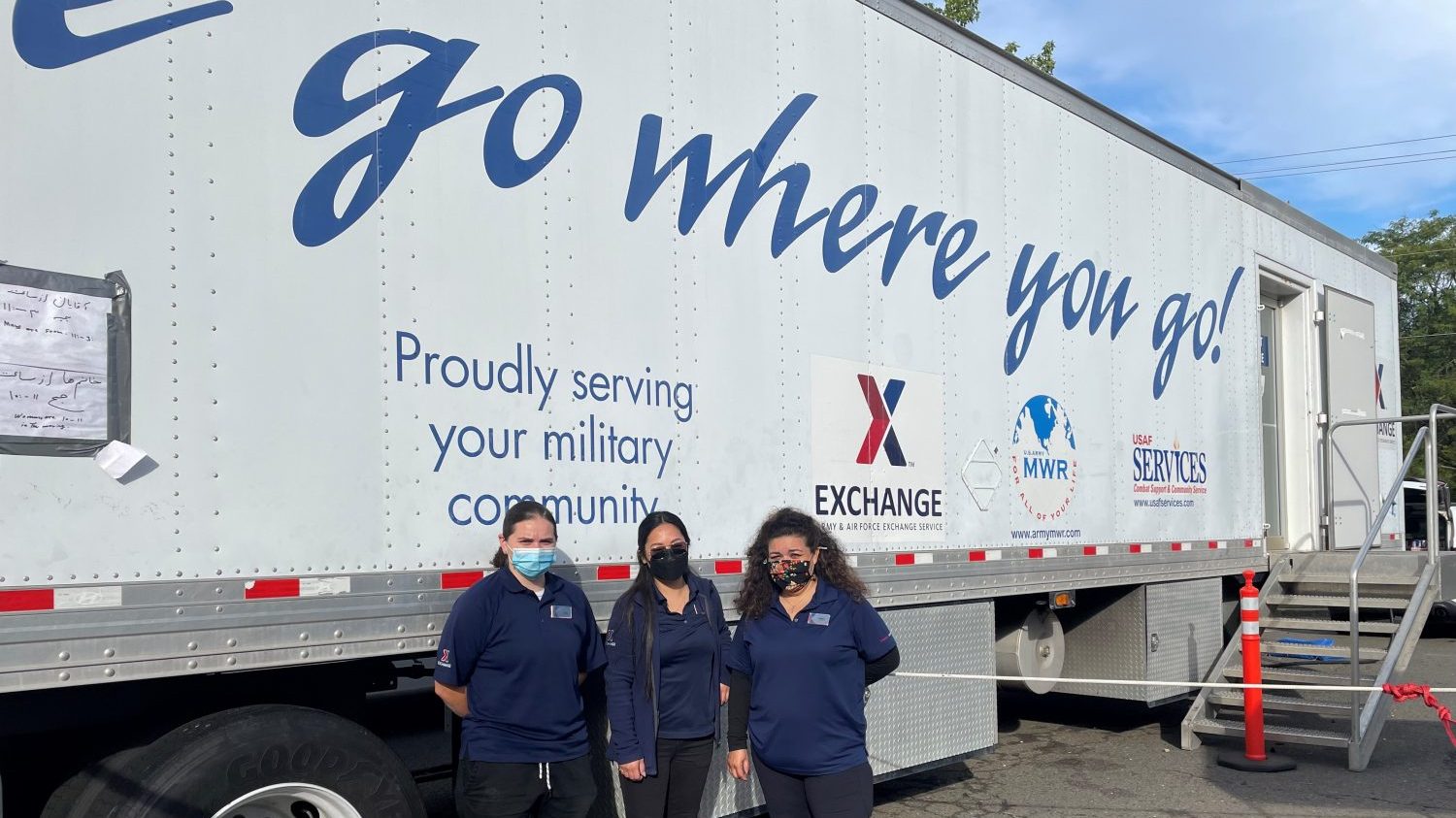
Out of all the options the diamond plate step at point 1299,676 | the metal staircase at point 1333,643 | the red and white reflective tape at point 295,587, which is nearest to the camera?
the red and white reflective tape at point 295,587

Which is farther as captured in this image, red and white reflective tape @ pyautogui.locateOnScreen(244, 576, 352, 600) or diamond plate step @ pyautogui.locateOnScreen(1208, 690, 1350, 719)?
diamond plate step @ pyautogui.locateOnScreen(1208, 690, 1350, 719)

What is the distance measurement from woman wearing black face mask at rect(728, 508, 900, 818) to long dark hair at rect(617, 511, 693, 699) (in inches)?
10.4

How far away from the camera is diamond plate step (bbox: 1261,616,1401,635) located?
8.01 meters

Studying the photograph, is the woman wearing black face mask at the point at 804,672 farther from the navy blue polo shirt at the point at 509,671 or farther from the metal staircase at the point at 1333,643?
the metal staircase at the point at 1333,643

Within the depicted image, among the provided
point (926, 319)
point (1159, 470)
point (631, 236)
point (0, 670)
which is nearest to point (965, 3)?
point (1159, 470)

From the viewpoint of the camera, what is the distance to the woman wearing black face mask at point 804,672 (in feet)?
12.0

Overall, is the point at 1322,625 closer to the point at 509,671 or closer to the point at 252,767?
the point at 509,671

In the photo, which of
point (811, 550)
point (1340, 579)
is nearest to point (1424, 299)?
point (1340, 579)

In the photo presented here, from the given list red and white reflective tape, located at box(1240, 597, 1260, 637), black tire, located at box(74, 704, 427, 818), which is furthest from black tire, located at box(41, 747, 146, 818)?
red and white reflective tape, located at box(1240, 597, 1260, 637)

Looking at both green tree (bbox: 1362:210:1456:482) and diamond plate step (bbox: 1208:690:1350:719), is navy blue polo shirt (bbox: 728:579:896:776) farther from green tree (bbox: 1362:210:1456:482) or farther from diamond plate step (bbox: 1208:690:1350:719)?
green tree (bbox: 1362:210:1456:482)

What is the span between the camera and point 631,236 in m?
4.52

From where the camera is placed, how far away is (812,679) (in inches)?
146

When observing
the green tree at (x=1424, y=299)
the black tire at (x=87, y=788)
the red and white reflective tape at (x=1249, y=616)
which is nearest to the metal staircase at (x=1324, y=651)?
the red and white reflective tape at (x=1249, y=616)

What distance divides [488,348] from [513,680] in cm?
104
